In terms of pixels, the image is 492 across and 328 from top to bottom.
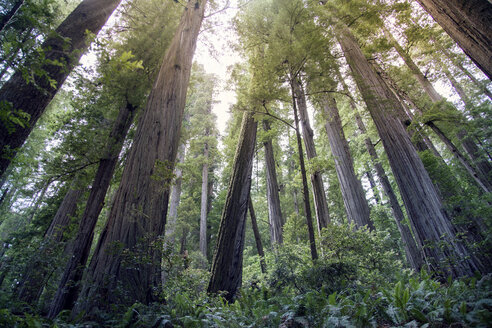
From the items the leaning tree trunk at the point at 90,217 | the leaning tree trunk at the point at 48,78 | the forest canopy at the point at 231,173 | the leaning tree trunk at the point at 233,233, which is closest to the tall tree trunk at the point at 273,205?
the forest canopy at the point at 231,173

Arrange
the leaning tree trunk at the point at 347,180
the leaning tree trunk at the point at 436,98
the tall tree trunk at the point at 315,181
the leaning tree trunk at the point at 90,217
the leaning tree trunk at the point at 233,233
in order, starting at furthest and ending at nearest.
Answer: the leaning tree trunk at the point at 436,98, the leaning tree trunk at the point at 347,180, the tall tree trunk at the point at 315,181, the leaning tree trunk at the point at 233,233, the leaning tree trunk at the point at 90,217

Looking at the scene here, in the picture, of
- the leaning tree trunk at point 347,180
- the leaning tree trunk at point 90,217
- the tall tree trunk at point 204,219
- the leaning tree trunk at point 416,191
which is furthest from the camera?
the tall tree trunk at point 204,219

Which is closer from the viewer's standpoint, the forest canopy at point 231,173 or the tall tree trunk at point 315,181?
the forest canopy at point 231,173

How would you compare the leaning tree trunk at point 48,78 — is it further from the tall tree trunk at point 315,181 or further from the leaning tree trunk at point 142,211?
the tall tree trunk at point 315,181

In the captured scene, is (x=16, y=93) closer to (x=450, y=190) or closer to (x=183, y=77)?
(x=183, y=77)

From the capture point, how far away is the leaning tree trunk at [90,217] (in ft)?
12.4

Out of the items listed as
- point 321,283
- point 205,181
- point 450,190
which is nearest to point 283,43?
point 321,283

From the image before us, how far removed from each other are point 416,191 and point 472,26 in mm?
2666

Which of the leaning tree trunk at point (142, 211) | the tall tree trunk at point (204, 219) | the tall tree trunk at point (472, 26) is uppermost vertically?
the tall tree trunk at point (204, 219)

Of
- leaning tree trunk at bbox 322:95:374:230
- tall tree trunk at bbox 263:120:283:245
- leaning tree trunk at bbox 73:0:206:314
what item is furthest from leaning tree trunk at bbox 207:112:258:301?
tall tree trunk at bbox 263:120:283:245

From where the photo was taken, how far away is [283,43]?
5.00m

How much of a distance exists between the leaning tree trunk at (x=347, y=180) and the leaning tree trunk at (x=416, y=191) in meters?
1.18

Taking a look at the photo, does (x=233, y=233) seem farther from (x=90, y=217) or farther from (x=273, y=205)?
(x=273, y=205)

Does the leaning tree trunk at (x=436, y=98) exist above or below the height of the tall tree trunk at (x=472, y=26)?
above
